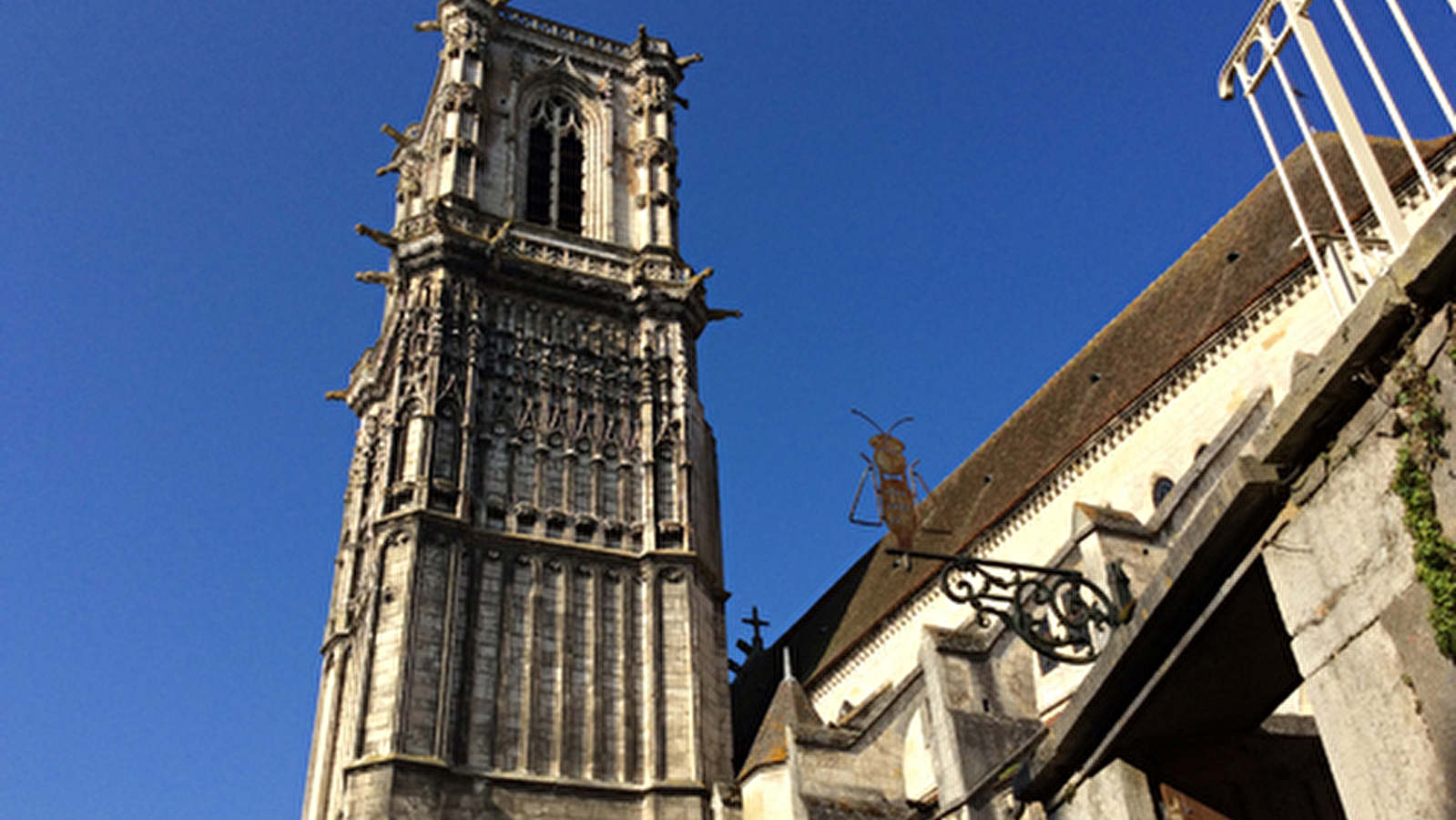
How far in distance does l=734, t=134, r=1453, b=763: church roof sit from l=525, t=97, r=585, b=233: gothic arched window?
9151 millimetres

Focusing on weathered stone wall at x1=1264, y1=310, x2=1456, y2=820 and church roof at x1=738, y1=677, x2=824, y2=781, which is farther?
church roof at x1=738, y1=677, x2=824, y2=781

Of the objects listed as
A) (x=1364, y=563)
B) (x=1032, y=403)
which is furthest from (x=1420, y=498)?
(x=1032, y=403)

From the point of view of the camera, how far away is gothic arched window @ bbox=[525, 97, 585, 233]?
25234 millimetres

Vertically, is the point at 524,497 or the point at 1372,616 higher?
the point at 524,497

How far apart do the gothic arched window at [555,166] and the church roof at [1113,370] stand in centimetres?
915

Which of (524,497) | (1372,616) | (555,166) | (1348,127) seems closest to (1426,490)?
(1372,616)

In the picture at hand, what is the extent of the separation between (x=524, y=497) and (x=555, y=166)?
8.75 metres

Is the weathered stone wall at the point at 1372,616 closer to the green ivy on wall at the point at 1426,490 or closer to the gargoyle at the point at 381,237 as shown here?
the green ivy on wall at the point at 1426,490

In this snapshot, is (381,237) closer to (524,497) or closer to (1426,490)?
(524,497)

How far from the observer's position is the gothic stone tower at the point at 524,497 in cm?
1722

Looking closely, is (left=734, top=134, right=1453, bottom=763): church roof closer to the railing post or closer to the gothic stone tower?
the gothic stone tower

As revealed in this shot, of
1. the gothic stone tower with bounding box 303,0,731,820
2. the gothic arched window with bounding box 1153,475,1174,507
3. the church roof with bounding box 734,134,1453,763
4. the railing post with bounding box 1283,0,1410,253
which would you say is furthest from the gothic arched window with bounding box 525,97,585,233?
the railing post with bounding box 1283,0,1410,253

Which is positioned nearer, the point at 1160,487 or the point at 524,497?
the point at 1160,487

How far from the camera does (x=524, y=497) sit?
1983 centimetres
